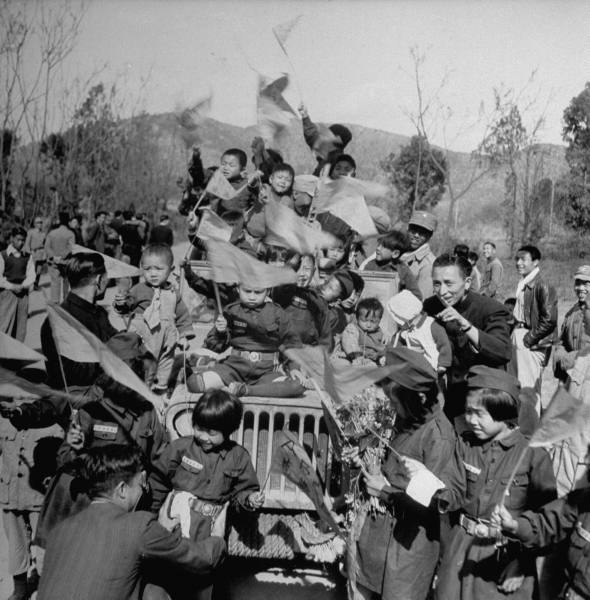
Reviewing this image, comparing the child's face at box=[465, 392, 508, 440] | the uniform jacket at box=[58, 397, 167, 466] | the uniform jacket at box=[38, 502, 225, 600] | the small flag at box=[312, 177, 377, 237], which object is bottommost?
the uniform jacket at box=[38, 502, 225, 600]

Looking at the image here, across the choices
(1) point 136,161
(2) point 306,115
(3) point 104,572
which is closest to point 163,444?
(3) point 104,572

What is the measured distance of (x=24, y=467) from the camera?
172 inches

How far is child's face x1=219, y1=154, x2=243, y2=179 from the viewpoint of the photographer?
7215 mm

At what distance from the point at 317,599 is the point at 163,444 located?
4.81 ft

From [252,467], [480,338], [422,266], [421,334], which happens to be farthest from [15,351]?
[422,266]

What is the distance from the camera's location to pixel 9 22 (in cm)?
2158

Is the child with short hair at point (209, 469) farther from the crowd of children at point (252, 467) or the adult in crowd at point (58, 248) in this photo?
the adult in crowd at point (58, 248)

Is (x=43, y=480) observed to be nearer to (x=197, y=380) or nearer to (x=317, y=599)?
(x=197, y=380)

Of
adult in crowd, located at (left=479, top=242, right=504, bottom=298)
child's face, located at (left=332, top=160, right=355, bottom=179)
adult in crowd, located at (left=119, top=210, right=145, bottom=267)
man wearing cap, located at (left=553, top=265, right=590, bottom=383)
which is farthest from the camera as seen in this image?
adult in crowd, located at (left=119, top=210, right=145, bottom=267)

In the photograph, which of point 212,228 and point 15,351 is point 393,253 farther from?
point 15,351

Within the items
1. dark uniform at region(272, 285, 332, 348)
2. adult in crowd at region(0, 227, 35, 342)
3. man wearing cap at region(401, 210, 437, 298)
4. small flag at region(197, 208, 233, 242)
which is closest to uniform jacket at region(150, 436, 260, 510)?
dark uniform at region(272, 285, 332, 348)

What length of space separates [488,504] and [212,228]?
10.3ft

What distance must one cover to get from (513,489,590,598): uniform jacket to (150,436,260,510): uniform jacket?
1.54 meters

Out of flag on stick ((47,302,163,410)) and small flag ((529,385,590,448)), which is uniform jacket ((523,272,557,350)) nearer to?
small flag ((529,385,590,448))
